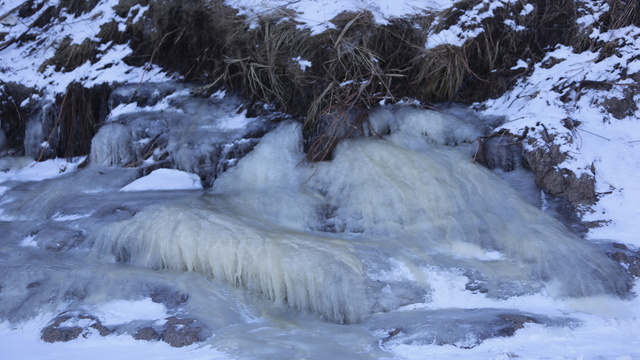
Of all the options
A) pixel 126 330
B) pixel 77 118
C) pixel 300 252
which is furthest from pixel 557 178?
pixel 77 118

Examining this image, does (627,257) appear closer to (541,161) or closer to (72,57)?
(541,161)

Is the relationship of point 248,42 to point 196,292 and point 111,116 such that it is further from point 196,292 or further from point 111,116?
point 196,292

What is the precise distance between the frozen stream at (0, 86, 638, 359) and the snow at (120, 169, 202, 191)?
0.02 metres

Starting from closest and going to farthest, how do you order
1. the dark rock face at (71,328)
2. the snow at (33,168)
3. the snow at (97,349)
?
the snow at (97,349), the dark rock face at (71,328), the snow at (33,168)

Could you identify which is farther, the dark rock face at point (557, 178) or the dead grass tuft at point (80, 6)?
the dead grass tuft at point (80, 6)

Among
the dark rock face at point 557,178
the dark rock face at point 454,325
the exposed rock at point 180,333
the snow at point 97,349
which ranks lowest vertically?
the snow at point 97,349

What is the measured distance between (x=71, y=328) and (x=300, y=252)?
66.4 inches

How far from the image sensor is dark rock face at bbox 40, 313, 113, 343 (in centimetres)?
434

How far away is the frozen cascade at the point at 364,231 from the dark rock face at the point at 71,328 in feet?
2.72

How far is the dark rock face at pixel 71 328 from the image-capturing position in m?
4.34

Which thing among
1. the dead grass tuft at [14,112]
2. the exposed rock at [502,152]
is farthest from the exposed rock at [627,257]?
the dead grass tuft at [14,112]

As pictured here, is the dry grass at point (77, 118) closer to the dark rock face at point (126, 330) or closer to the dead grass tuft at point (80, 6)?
the dead grass tuft at point (80, 6)

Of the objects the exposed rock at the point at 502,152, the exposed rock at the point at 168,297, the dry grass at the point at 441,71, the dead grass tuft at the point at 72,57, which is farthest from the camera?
the dead grass tuft at the point at 72,57

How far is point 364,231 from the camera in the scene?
5570 mm
